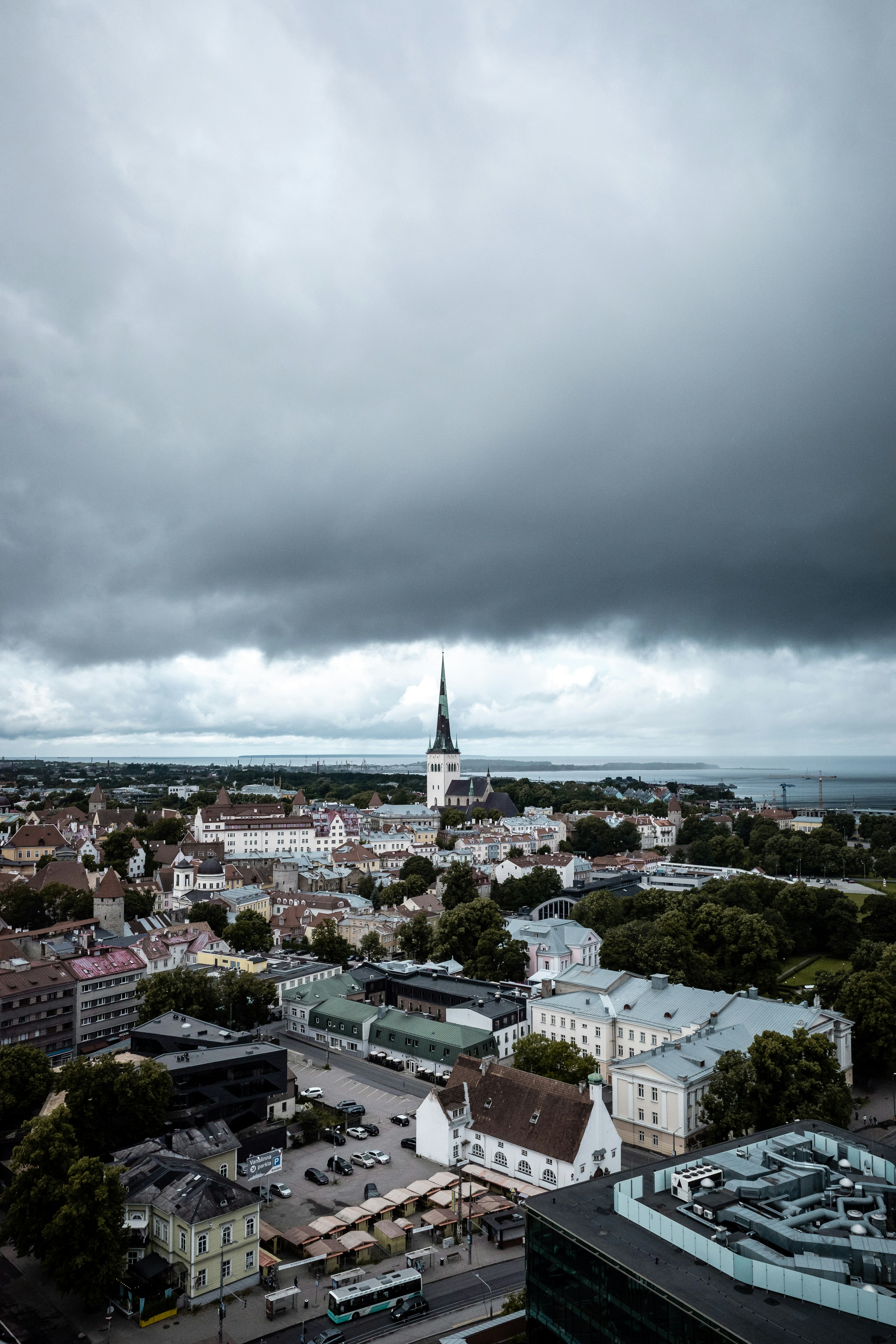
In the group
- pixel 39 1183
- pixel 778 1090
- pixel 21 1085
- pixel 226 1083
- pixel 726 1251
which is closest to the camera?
pixel 726 1251

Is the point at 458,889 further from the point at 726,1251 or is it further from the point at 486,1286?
the point at 726,1251

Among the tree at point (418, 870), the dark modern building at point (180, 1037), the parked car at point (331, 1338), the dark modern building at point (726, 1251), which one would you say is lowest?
the parked car at point (331, 1338)

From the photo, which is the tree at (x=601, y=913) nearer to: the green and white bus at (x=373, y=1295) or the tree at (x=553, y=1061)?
the tree at (x=553, y=1061)

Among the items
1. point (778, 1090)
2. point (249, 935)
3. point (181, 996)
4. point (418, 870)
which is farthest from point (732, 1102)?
point (418, 870)

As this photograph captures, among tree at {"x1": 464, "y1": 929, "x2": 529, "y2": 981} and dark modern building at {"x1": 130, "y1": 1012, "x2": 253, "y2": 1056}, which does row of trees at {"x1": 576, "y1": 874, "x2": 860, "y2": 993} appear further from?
dark modern building at {"x1": 130, "y1": 1012, "x2": 253, "y2": 1056}

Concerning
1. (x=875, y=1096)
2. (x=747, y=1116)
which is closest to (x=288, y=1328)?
(x=747, y=1116)

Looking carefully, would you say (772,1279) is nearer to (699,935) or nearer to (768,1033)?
(768,1033)

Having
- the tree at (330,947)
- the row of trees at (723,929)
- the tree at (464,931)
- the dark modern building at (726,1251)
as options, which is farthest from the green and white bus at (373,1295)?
the tree at (464,931)
